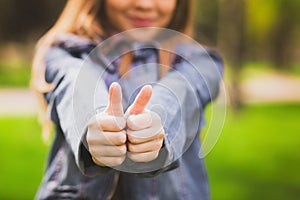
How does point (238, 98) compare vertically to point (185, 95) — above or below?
below

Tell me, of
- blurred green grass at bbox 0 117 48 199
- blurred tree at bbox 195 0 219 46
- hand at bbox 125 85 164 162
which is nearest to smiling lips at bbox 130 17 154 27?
hand at bbox 125 85 164 162

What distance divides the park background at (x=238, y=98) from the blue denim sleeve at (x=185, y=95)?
2.13 ft

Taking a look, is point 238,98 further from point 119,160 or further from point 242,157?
point 119,160

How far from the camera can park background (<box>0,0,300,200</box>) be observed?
1.45 m

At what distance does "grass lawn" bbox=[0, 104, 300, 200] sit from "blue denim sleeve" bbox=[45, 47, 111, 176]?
0.74m

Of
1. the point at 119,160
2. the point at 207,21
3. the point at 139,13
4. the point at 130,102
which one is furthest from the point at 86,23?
the point at 207,21

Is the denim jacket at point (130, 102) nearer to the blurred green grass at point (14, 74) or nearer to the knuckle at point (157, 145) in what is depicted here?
the knuckle at point (157, 145)

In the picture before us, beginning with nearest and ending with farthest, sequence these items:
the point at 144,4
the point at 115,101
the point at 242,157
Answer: the point at 115,101 → the point at 144,4 → the point at 242,157

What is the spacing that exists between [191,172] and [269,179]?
76cm

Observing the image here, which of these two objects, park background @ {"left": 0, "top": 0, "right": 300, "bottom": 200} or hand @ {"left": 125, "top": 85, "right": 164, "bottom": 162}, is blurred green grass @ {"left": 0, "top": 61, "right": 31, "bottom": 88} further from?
hand @ {"left": 125, "top": 85, "right": 164, "bottom": 162}

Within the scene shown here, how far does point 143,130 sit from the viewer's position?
1.79 ft

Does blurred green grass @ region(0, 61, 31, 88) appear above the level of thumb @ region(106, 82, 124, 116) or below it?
below

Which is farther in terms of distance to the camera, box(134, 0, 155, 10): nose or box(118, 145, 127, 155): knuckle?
box(134, 0, 155, 10): nose

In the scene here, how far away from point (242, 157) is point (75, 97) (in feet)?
2.95
